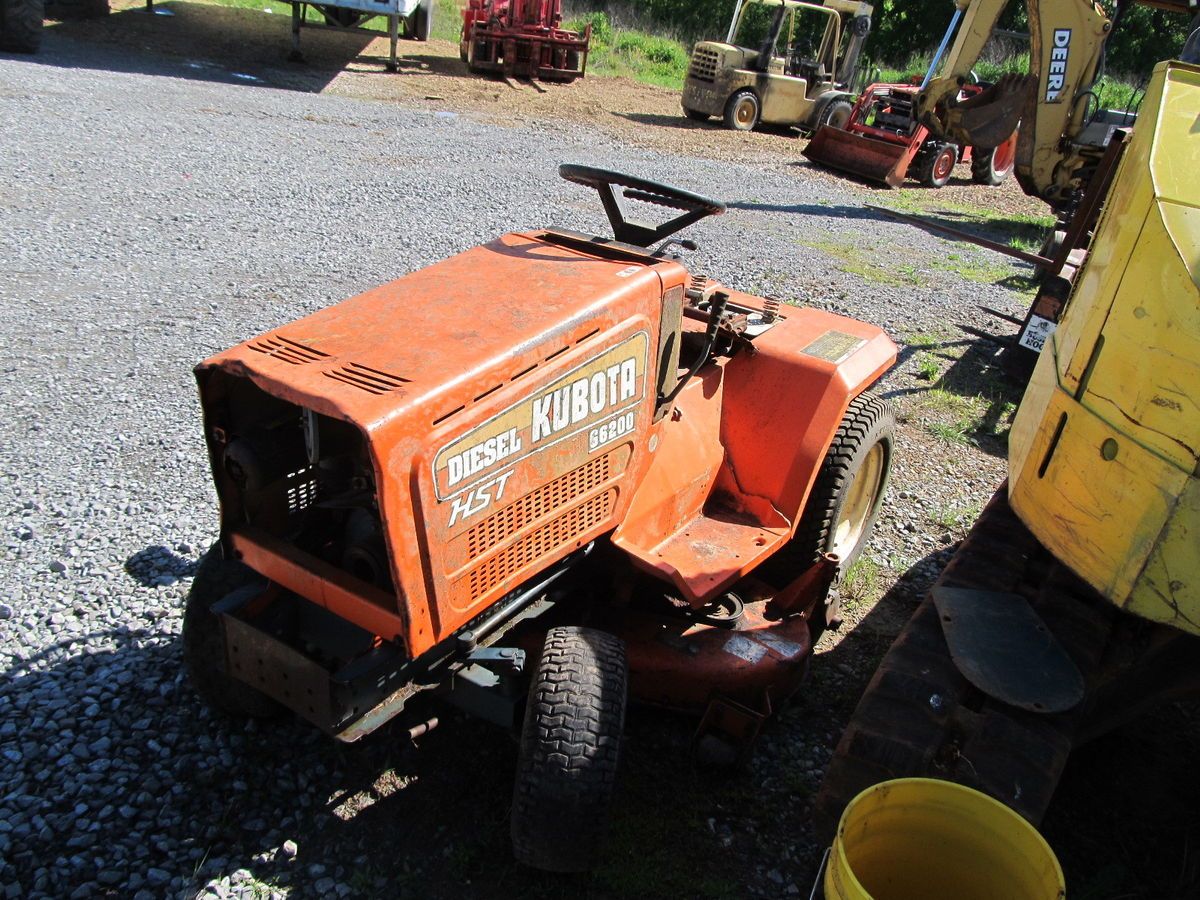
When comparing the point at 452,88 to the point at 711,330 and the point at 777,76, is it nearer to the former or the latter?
the point at 777,76

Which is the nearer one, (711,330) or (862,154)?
(711,330)

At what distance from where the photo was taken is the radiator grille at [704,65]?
1602 cm

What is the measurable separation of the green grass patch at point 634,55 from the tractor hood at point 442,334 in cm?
1808

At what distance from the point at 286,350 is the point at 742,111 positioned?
1502cm

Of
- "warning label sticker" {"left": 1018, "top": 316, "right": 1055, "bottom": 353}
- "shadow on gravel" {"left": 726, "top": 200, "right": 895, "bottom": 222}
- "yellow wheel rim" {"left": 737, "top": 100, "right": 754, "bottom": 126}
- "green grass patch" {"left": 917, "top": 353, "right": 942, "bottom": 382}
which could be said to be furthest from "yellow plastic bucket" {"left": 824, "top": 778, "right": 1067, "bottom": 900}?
"yellow wheel rim" {"left": 737, "top": 100, "right": 754, "bottom": 126}

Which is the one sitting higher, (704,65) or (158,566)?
(704,65)

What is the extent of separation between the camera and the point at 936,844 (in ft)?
8.36

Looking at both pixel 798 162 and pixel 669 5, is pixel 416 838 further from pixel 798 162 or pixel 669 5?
pixel 669 5

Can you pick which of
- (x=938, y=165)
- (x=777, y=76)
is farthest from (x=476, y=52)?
(x=938, y=165)

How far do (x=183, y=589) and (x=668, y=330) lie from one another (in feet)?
7.37

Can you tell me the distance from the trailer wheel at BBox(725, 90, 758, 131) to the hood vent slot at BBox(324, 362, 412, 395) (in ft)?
48.7

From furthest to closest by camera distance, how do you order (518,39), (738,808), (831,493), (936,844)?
(518,39), (831,493), (738,808), (936,844)

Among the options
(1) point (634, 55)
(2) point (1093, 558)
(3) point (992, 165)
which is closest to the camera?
(2) point (1093, 558)

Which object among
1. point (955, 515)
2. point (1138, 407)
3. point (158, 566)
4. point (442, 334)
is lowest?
point (158, 566)
